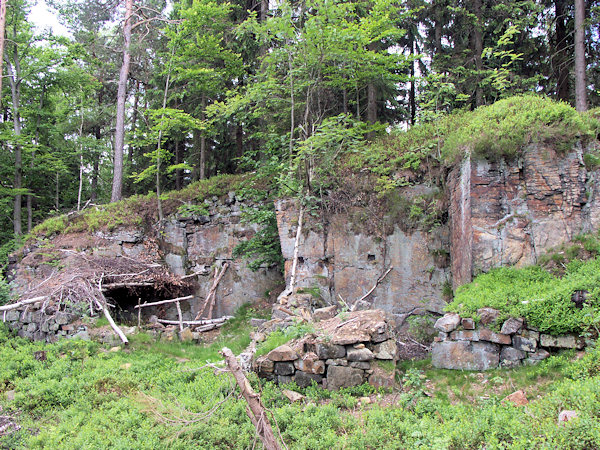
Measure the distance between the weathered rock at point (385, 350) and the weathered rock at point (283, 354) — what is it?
4.26 ft

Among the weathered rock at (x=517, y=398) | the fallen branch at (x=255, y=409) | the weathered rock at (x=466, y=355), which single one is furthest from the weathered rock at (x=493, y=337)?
the fallen branch at (x=255, y=409)

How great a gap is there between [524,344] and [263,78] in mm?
10847

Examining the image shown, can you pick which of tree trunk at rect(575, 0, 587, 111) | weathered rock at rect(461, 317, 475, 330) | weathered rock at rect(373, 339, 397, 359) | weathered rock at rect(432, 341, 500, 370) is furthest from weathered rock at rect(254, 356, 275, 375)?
tree trunk at rect(575, 0, 587, 111)

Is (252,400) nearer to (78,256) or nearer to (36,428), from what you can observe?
(36,428)

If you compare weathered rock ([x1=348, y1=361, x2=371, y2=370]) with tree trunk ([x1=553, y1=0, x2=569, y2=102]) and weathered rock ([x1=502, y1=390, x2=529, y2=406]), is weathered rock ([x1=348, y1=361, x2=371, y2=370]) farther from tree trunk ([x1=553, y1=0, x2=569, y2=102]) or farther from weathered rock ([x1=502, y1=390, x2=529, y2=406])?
tree trunk ([x1=553, y1=0, x2=569, y2=102])

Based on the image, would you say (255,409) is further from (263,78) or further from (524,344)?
(263,78)

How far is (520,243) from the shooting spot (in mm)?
7391

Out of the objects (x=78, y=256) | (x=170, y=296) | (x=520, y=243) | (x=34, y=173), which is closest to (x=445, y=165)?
(x=520, y=243)

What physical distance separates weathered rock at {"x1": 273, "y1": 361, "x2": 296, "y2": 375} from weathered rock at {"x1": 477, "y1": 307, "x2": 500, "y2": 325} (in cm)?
317

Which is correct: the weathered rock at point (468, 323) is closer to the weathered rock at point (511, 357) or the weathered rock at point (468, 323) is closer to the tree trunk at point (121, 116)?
the weathered rock at point (511, 357)

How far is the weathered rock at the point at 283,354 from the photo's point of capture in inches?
236

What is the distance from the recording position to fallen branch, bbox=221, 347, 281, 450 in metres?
3.51

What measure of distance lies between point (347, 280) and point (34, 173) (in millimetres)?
17131

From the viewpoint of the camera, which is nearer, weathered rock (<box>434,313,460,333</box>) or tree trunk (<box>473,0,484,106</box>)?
weathered rock (<box>434,313,460,333</box>)
